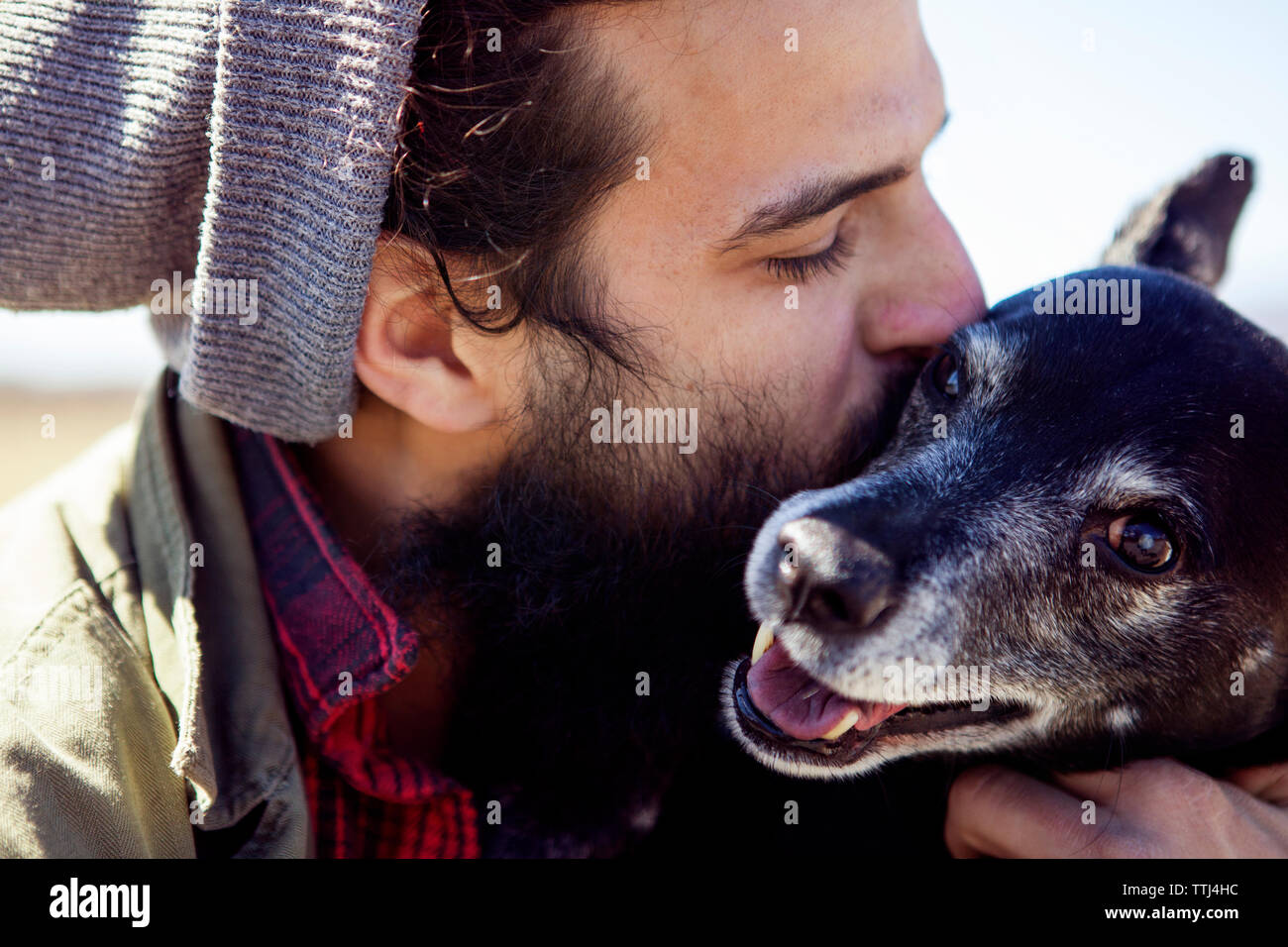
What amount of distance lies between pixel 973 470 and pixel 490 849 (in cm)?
140

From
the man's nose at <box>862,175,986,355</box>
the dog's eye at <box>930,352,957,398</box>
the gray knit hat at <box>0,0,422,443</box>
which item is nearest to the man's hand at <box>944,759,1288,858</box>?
the dog's eye at <box>930,352,957,398</box>

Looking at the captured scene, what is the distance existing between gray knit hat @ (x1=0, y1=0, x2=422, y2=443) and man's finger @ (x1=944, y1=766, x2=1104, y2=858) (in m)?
1.73

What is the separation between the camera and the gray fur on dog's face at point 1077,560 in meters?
1.98

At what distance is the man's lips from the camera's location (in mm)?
2053

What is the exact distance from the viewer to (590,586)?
7.71 feet

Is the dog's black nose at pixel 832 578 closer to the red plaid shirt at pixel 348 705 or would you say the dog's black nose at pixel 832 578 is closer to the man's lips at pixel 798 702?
the man's lips at pixel 798 702

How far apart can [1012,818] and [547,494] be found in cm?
129

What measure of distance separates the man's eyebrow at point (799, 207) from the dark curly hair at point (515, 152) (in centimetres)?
27

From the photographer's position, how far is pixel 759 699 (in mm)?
2117

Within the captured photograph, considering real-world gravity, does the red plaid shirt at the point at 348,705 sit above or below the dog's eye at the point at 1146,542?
below

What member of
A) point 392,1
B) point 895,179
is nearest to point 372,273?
point 392,1

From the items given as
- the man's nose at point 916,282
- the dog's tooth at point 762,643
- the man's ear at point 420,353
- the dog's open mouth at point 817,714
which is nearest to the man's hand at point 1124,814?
the dog's open mouth at point 817,714

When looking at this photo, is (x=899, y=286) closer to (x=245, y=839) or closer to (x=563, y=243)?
(x=563, y=243)

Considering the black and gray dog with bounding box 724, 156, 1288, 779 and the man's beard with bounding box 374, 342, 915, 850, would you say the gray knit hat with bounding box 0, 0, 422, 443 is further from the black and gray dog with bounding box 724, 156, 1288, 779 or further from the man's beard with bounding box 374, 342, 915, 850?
the black and gray dog with bounding box 724, 156, 1288, 779
